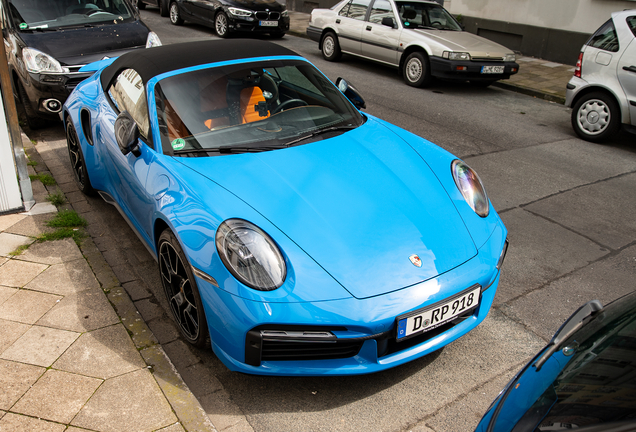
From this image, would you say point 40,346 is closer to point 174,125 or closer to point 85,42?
point 174,125

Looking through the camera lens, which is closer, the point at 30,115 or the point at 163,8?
the point at 30,115

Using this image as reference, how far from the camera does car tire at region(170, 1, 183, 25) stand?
1564cm

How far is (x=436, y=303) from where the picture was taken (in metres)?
2.60

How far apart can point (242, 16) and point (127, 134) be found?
36.7 feet

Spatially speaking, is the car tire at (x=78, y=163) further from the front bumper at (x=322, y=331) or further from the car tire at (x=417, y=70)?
the car tire at (x=417, y=70)

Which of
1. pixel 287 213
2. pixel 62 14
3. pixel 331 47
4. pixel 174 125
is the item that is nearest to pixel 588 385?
pixel 287 213

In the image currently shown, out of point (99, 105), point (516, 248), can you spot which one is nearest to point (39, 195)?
point (99, 105)

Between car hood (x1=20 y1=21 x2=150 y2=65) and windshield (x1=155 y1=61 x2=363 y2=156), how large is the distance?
353cm

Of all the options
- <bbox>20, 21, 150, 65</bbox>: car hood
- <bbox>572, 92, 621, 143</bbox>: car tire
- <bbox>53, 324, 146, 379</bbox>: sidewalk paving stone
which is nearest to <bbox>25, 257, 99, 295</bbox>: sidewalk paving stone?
<bbox>53, 324, 146, 379</bbox>: sidewalk paving stone

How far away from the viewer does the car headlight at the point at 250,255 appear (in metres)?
2.54

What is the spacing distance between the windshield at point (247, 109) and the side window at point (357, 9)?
23.8 feet

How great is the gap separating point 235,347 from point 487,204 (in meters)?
1.78

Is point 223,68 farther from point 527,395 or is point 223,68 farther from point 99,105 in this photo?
point 527,395

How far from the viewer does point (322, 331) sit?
8.13 feet
